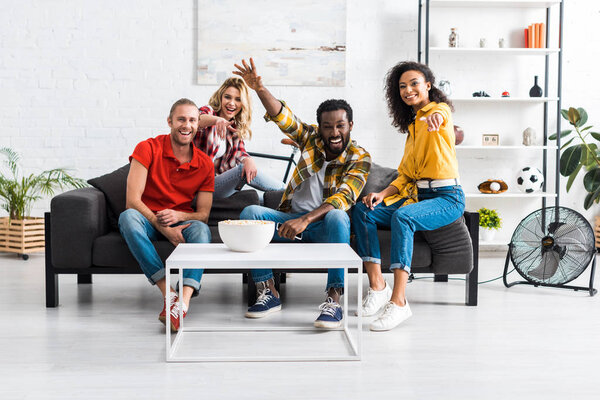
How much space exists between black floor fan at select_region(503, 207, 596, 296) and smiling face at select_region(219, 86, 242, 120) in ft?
5.35

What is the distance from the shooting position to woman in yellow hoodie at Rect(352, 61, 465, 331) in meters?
2.64

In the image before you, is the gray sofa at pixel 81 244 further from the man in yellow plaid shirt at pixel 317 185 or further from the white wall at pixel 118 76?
the white wall at pixel 118 76

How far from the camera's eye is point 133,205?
278 cm

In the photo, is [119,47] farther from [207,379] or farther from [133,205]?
[207,379]

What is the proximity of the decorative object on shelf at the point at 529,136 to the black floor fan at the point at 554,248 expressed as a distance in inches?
55.2

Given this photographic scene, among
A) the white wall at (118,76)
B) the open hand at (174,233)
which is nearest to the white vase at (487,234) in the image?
the white wall at (118,76)

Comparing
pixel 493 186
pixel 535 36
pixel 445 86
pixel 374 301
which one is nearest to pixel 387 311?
pixel 374 301

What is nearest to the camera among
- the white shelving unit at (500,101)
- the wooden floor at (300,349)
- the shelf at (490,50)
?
the wooden floor at (300,349)

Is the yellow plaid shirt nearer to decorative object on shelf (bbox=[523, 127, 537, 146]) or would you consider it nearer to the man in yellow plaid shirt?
the man in yellow plaid shirt

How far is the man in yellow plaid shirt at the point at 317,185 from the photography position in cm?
264

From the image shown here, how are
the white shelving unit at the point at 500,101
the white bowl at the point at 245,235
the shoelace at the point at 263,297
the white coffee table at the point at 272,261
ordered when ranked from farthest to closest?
the white shelving unit at the point at 500,101 → the shoelace at the point at 263,297 → the white bowl at the point at 245,235 → the white coffee table at the point at 272,261

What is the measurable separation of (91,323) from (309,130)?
127 centimetres

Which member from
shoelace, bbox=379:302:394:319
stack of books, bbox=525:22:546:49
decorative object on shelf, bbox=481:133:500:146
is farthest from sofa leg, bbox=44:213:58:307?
stack of books, bbox=525:22:546:49

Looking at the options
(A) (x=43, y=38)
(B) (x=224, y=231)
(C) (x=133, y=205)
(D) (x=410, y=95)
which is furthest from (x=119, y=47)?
(B) (x=224, y=231)
